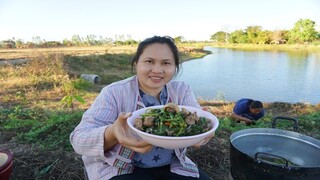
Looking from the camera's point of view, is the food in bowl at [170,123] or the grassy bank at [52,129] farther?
the grassy bank at [52,129]

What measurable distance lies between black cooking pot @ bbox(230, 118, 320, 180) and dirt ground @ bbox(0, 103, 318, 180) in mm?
734

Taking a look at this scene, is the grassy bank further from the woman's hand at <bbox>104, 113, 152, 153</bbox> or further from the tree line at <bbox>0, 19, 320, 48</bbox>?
the tree line at <bbox>0, 19, 320, 48</bbox>

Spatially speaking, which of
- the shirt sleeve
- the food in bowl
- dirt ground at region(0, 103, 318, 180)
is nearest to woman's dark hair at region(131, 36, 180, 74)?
the shirt sleeve

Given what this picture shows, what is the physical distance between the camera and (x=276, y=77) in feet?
52.7

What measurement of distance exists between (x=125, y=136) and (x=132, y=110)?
13.9 inches

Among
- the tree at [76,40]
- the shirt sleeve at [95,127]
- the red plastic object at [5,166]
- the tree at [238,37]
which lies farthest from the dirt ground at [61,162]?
the tree at [238,37]

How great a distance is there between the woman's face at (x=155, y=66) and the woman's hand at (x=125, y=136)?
1.39 ft

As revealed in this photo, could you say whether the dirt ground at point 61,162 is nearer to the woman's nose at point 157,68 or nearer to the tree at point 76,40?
the woman's nose at point 157,68

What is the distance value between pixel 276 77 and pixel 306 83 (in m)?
2.38

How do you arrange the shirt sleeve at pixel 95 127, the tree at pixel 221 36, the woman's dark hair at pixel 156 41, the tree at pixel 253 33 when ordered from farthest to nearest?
the tree at pixel 221 36
the tree at pixel 253 33
the woman's dark hair at pixel 156 41
the shirt sleeve at pixel 95 127

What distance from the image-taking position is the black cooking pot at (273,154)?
144 cm

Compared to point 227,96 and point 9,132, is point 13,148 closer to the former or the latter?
point 9,132

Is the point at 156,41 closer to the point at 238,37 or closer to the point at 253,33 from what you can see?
the point at 253,33

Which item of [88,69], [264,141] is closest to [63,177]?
[264,141]
